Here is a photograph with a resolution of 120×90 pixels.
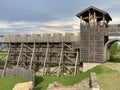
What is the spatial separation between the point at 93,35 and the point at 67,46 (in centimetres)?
543

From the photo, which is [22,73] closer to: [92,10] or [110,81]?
[92,10]

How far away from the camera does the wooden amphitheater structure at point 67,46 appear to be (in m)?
38.8

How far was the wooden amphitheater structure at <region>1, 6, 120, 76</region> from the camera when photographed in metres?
38.8

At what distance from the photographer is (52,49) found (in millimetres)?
44531

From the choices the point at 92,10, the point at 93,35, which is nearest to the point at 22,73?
the point at 93,35

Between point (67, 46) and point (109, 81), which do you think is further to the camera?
point (67, 46)

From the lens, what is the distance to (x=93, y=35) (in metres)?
39.1

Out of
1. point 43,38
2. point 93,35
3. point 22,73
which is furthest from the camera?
point 43,38

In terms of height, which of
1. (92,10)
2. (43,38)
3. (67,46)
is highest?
(92,10)

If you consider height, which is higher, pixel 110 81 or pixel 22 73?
pixel 110 81

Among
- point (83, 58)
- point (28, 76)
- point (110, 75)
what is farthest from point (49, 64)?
point (110, 75)

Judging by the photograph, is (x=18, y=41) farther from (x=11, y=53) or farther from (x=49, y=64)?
(x=49, y=64)

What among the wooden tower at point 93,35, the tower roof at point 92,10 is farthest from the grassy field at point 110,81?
the tower roof at point 92,10

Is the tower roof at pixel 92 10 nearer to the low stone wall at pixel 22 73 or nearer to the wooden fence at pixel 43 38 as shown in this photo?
the wooden fence at pixel 43 38
